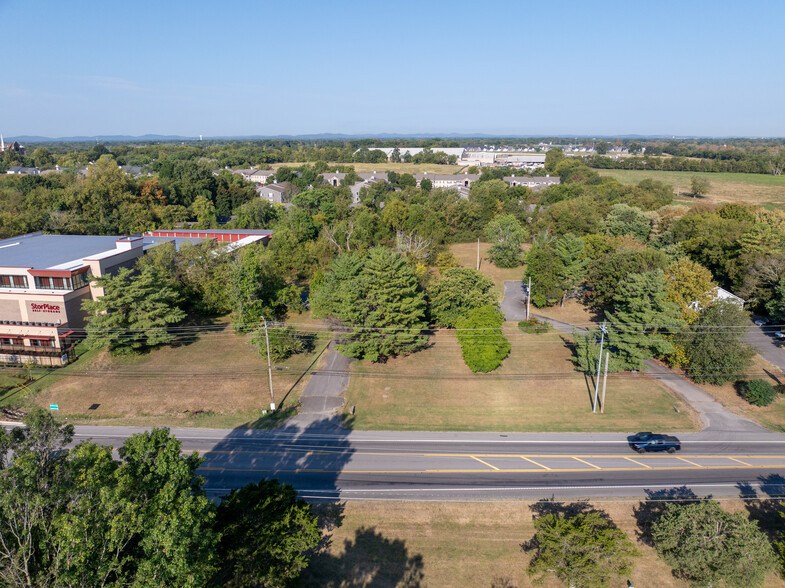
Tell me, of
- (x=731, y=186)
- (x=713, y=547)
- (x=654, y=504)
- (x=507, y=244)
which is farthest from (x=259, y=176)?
(x=713, y=547)

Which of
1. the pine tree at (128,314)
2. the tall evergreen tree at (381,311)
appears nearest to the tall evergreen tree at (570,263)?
the tall evergreen tree at (381,311)

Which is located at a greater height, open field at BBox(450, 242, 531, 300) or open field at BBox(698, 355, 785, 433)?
open field at BBox(450, 242, 531, 300)

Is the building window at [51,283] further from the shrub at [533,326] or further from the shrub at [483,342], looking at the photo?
the shrub at [533,326]

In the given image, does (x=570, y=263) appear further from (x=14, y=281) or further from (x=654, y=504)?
(x=14, y=281)

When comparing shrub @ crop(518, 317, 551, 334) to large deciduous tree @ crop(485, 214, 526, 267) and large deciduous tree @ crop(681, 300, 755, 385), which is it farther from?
large deciduous tree @ crop(485, 214, 526, 267)

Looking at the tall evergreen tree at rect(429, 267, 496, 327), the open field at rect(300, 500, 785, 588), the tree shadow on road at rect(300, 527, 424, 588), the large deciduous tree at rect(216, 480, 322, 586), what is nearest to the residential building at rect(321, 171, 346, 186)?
the tall evergreen tree at rect(429, 267, 496, 327)

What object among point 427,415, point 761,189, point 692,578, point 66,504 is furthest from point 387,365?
point 761,189
